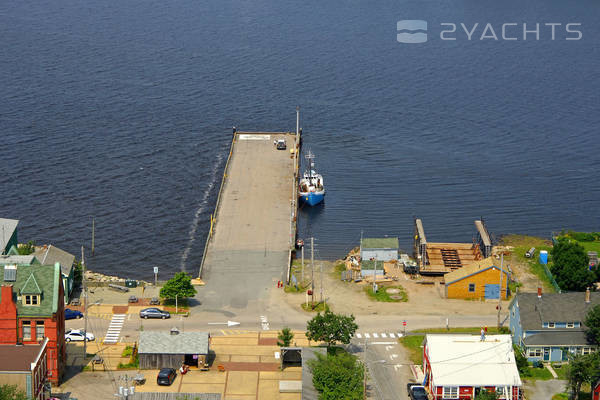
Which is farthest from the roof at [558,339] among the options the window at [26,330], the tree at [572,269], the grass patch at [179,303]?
the window at [26,330]

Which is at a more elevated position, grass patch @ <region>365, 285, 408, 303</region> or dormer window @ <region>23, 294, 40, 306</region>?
grass patch @ <region>365, 285, 408, 303</region>

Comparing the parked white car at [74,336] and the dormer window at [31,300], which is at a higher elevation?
the dormer window at [31,300]

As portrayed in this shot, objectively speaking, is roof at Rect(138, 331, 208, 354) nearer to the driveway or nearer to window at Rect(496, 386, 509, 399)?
window at Rect(496, 386, 509, 399)

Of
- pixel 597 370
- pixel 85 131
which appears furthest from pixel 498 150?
pixel 597 370

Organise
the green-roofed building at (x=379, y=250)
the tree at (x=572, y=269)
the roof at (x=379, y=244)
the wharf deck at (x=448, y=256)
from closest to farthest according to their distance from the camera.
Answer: the tree at (x=572, y=269)
the wharf deck at (x=448, y=256)
the green-roofed building at (x=379, y=250)
the roof at (x=379, y=244)

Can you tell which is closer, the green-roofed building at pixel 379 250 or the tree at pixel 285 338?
the tree at pixel 285 338

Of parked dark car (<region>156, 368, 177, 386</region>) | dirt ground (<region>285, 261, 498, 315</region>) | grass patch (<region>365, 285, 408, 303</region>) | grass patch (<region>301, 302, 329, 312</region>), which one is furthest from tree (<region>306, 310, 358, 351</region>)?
grass patch (<region>365, 285, 408, 303</region>)

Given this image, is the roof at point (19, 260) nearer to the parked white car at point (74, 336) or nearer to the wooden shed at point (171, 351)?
the parked white car at point (74, 336)
